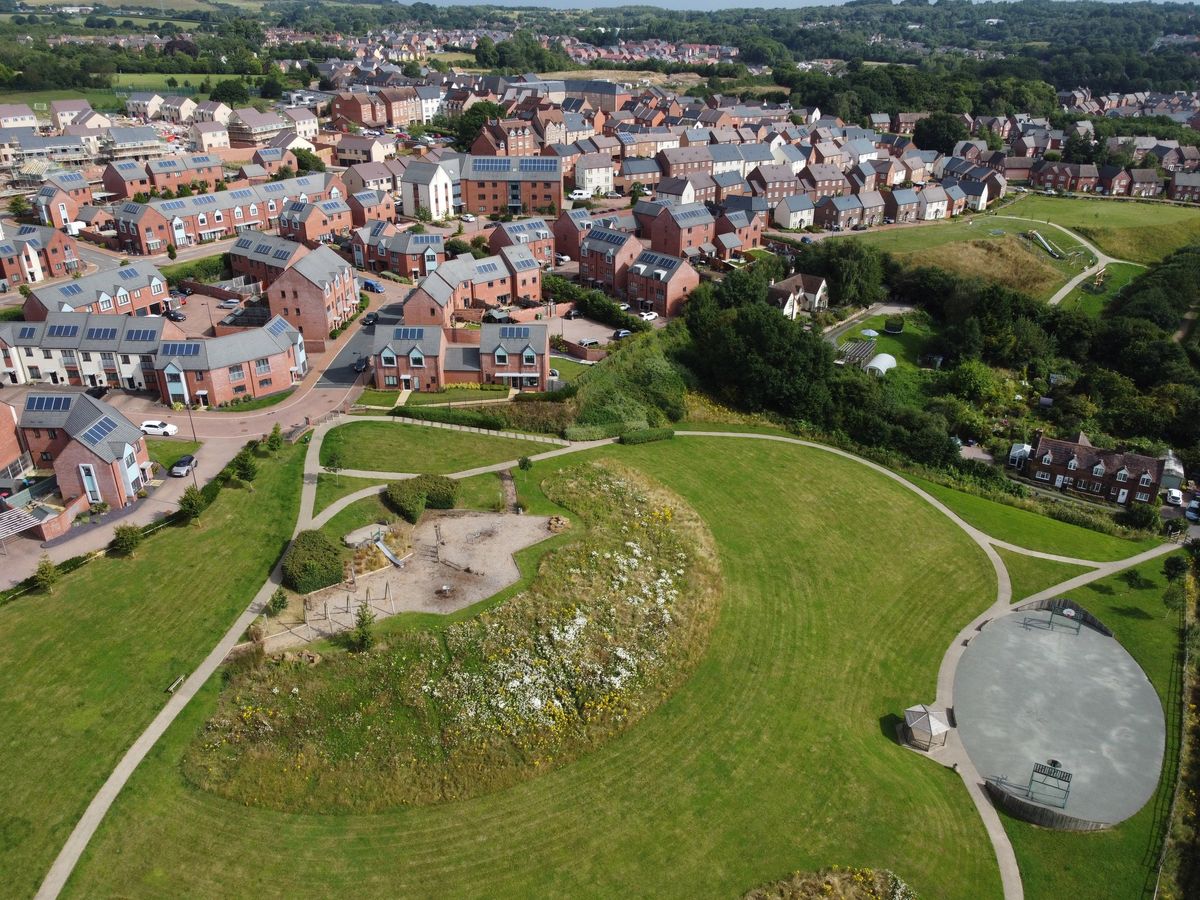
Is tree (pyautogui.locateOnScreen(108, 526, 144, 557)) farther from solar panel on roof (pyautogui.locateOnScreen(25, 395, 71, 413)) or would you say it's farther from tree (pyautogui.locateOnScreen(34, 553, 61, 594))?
solar panel on roof (pyautogui.locateOnScreen(25, 395, 71, 413))

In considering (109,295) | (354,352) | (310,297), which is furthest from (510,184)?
(109,295)

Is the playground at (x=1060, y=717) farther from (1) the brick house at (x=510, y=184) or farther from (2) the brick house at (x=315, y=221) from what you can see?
(1) the brick house at (x=510, y=184)

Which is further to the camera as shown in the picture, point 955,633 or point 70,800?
point 955,633

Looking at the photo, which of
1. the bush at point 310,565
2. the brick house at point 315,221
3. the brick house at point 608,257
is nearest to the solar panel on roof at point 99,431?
the bush at point 310,565

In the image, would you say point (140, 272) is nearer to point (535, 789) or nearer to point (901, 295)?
point (535, 789)

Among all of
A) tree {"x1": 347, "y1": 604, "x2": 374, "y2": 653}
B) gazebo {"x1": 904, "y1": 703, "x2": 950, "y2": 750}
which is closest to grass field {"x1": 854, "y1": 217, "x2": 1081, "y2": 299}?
gazebo {"x1": 904, "y1": 703, "x2": 950, "y2": 750}

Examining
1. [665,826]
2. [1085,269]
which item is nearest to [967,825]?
[665,826]
